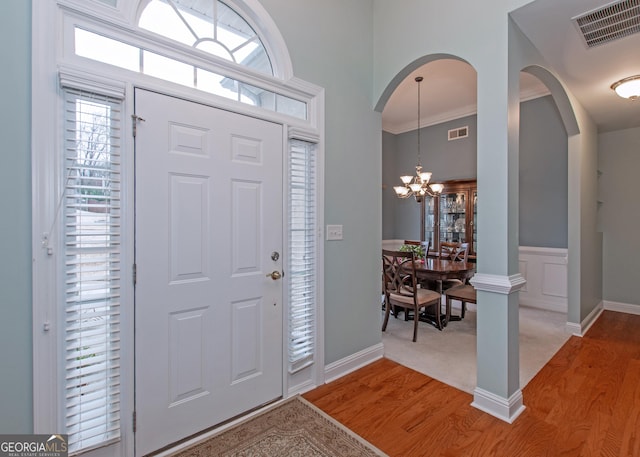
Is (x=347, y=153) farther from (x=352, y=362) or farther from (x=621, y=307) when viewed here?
(x=621, y=307)

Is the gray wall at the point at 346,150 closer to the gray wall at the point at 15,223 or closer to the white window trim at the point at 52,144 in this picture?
the white window trim at the point at 52,144

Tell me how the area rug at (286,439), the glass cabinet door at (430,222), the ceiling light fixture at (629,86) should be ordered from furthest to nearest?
1. the glass cabinet door at (430,222)
2. the ceiling light fixture at (629,86)
3. the area rug at (286,439)

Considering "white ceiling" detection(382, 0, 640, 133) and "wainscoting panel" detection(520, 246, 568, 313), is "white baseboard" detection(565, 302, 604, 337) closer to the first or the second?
"wainscoting panel" detection(520, 246, 568, 313)

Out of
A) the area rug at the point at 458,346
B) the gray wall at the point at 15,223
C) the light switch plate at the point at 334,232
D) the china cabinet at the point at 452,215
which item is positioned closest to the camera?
the gray wall at the point at 15,223

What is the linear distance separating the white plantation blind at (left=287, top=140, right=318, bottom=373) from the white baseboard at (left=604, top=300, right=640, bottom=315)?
16.9 feet

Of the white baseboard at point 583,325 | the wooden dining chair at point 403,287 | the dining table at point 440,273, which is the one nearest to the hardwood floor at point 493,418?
the white baseboard at point 583,325

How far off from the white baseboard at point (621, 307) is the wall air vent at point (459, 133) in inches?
139

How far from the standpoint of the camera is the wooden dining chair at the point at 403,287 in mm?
3381

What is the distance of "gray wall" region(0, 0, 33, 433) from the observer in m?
1.29

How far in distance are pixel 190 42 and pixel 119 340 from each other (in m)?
1.77

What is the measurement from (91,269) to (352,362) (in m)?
2.12

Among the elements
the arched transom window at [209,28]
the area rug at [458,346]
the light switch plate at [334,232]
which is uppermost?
the arched transom window at [209,28]

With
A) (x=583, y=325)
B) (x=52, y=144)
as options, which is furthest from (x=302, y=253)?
(x=583, y=325)

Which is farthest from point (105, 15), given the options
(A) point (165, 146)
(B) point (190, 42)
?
(A) point (165, 146)
